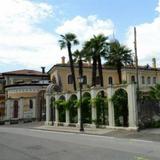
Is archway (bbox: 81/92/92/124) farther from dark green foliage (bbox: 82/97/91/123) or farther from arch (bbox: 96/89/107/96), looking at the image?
arch (bbox: 96/89/107/96)

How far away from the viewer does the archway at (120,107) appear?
30.9 meters

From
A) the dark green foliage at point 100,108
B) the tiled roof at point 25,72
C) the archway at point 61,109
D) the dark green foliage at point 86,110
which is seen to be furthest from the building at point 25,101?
the dark green foliage at point 100,108

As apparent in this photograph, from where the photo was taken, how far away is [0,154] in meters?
15.7

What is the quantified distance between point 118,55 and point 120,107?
23.7 m

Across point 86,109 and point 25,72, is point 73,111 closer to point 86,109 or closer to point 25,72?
point 86,109

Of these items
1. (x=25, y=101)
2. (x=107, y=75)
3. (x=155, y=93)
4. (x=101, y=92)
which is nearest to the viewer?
(x=155, y=93)

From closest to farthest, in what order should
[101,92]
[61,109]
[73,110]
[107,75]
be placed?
[101,92] → [73,110] → [61,109] → [107,75]

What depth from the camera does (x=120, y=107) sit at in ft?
102

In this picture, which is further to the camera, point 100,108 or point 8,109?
point 8,109

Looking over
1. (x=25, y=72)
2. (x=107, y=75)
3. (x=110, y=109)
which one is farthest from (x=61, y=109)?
(x=25, y=72)

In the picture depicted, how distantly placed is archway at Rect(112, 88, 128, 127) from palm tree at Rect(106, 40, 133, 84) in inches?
872

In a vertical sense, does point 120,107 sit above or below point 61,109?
below

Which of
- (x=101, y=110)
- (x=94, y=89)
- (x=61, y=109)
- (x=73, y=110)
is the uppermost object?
(x=94, y=89)

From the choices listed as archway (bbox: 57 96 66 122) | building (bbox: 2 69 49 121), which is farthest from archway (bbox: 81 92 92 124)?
building (bbox: 2 69 49 121)
